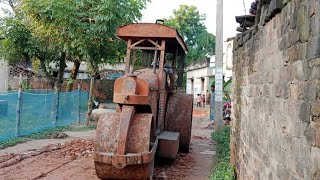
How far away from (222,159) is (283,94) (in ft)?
16.6

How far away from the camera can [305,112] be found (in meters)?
2.56

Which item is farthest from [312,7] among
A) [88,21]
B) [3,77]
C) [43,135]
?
[3,77]

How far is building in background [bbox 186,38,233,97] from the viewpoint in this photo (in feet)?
85.9

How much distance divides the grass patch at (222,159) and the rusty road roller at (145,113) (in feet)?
2.89

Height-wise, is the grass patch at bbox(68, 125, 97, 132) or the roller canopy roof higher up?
the roller canopy roof

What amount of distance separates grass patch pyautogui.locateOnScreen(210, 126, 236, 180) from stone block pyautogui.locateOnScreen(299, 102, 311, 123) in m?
3.72

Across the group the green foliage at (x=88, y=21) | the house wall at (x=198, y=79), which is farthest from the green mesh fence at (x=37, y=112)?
the house wall at (x=198, y=79)

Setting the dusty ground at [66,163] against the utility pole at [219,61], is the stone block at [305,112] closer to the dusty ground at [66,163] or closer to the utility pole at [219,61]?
the dusty ground at [66,163]

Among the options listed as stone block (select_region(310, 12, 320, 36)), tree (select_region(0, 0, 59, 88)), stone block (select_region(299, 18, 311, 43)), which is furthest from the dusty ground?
tree (select_region(0, 0, 59, 88))

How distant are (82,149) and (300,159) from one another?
648 cm

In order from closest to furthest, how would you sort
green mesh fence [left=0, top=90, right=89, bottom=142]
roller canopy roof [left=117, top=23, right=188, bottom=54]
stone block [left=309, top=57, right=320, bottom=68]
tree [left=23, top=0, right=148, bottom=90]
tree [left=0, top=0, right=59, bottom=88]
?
stone block [left=309, top=57, right=320, bottom=68]
roller canopy roof [left=117, top=23, right=188, bottom=54]
green mesh fence [left=0, top=90, right=89, bottom=142]
tree [left=23, top=0, right=148, bottom=90]
tree [left=0, top=0, right=59, bottom=88]

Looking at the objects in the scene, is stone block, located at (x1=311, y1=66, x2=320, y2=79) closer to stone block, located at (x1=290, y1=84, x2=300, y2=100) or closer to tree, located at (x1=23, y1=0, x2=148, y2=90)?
stone block, located at (x1=290, y1=84, x2=300, y2=100)

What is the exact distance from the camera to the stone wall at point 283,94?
2.42 metres

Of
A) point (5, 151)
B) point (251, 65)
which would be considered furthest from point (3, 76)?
point (251, 65)
